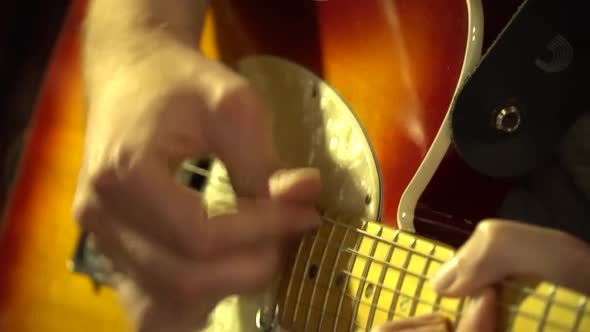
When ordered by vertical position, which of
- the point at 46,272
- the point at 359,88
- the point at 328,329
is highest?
the point at 359,88

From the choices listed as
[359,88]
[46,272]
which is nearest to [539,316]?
[359,88]

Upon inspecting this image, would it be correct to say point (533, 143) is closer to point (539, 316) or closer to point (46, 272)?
point (539, 316)

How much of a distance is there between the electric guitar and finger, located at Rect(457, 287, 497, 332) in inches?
0.4

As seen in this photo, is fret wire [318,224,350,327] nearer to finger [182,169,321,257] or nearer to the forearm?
finger [182,169,321,257]

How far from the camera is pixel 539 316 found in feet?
1.40

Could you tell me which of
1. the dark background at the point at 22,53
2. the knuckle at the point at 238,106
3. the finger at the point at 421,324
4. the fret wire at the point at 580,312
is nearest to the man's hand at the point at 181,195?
the knuckle at the point at 238,106

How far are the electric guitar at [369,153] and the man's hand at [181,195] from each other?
3.2 inches

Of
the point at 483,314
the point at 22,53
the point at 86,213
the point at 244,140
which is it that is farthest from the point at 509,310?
the point at 22,53

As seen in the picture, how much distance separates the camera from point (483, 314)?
1.44 ft

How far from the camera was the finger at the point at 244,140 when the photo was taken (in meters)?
0.47

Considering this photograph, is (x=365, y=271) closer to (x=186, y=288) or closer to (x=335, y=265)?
(x=335, y=265)

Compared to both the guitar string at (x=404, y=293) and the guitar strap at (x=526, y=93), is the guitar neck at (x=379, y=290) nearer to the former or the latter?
the guitar string at (x=404, y=293)

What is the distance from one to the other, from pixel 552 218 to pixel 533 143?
9cm

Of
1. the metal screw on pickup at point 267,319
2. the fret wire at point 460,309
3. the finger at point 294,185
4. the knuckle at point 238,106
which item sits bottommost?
the metal screw on pickup at point 267,319
